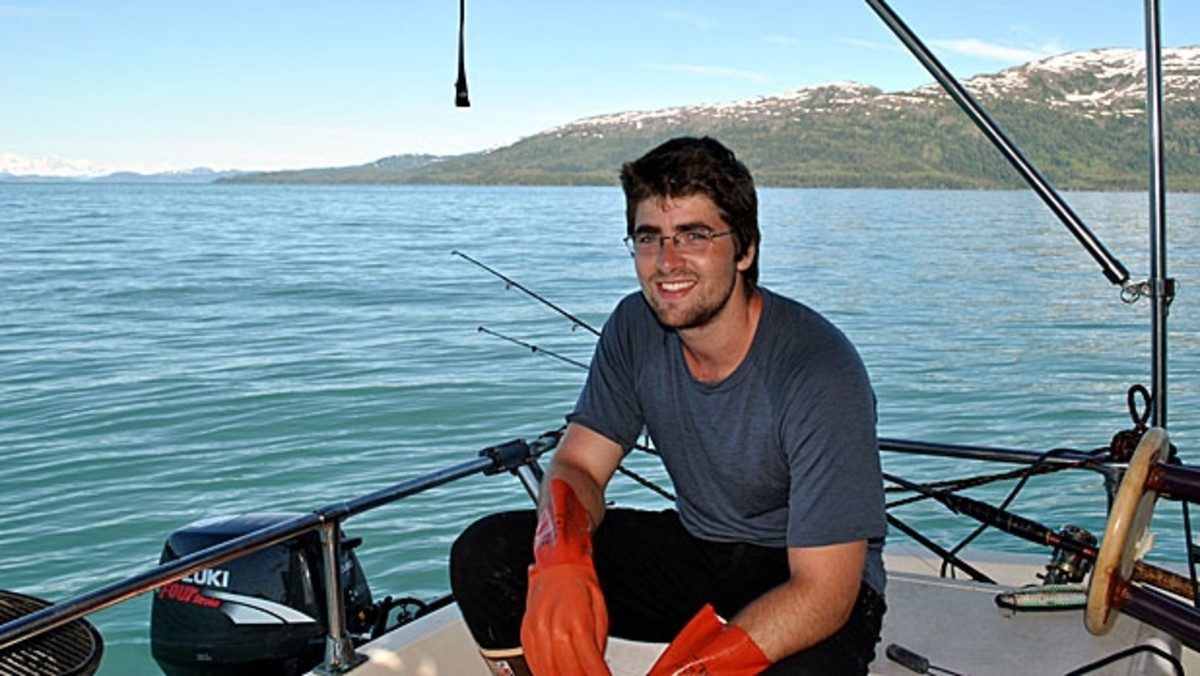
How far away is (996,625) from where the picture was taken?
3.25 metres

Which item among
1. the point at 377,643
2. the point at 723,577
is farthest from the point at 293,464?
the point at 723,577

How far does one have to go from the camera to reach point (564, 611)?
2.34 metres

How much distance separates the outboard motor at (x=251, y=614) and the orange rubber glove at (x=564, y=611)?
1083 millimetres

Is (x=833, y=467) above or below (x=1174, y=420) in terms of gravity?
above

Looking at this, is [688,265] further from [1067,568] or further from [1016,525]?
[1067,568]

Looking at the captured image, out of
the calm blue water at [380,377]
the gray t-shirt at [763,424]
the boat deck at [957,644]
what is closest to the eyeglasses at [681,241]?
the gray t-shirt at [763,424]

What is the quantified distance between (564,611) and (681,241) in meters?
0.79

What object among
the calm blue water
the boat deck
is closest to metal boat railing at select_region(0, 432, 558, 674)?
the boat deck

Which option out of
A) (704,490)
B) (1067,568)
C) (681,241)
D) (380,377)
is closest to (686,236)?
(681,241)

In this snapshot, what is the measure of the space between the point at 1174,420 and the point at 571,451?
11238mm

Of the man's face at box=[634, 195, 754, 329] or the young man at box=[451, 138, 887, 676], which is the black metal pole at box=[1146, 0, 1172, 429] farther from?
the man's face at box=[634, 195, 754, 329]

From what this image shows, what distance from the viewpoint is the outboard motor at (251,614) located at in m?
3.39

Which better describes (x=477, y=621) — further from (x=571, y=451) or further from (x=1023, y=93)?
(x=1023, y=93)

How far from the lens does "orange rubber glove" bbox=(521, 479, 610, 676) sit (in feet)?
7.66
